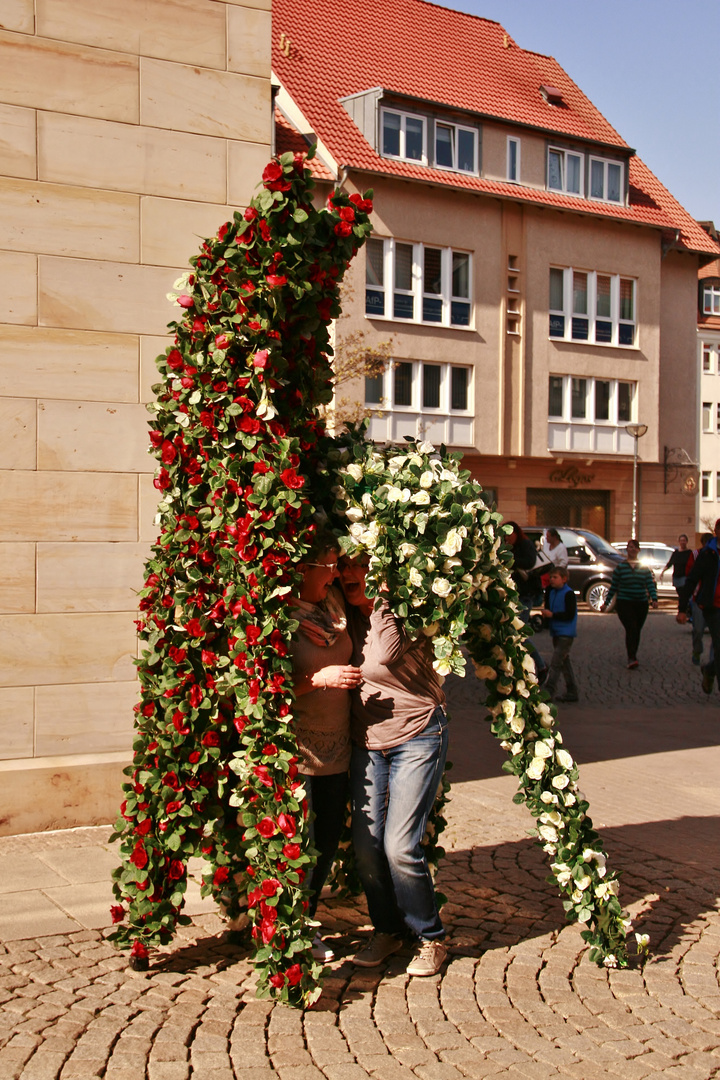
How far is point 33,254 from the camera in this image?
22.3 feet

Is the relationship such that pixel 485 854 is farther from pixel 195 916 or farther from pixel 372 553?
pixel 372 553

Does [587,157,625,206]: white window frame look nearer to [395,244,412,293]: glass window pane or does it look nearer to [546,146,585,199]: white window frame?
[546,146,585,199]: white window frame

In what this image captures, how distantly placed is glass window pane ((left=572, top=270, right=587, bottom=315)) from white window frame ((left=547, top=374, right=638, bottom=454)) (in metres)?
2.06

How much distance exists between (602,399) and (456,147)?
915cm

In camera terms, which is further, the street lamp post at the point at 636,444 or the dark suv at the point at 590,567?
the street lamp post at the point at 636,444

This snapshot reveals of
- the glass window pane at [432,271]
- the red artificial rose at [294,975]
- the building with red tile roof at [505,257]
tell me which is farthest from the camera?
the glass window pane at [432,271]

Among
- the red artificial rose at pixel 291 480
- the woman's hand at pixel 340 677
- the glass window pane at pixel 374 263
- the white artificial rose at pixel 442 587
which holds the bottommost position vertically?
the woman's hand at pixel 340 677

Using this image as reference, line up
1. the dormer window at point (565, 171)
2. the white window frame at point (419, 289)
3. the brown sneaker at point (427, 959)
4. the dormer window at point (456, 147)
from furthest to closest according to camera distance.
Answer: the dormer window at point (565, 171) → the dormer window at point (456, 147) → the white window frame at point (419, 289) → the brown sneaker at point (427, 959)

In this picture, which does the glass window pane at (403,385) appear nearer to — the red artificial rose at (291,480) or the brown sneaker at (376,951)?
the brown sneaker at (376,951)

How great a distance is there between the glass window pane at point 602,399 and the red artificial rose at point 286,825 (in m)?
34.1

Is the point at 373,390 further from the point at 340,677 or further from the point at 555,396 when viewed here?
the point at 340,677

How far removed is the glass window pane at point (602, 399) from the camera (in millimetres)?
37250

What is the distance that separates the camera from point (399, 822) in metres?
4.56

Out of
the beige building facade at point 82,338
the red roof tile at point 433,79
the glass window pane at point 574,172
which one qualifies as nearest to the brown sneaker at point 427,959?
the beige building facade at point 82,338
